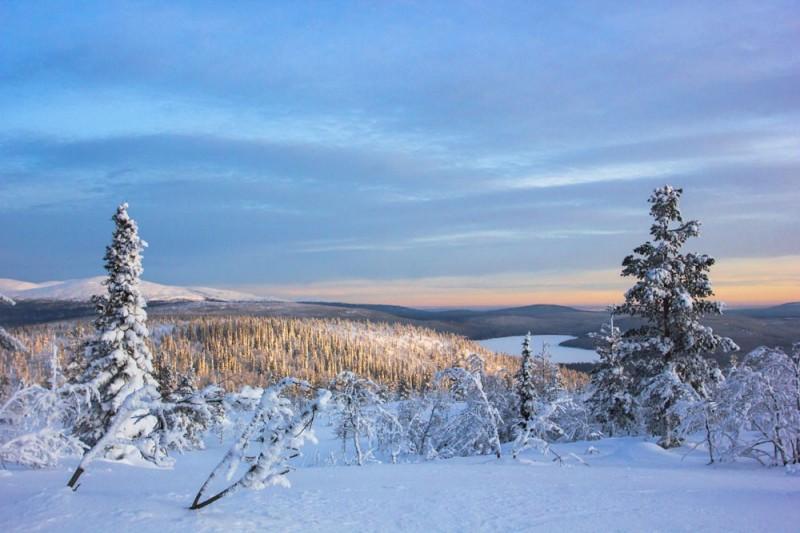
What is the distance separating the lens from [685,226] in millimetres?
24625

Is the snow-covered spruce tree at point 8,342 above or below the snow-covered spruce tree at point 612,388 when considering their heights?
above

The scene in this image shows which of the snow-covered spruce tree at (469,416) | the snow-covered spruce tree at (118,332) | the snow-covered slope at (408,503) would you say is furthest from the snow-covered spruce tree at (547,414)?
the snow-covered spruce tree at (118,332)

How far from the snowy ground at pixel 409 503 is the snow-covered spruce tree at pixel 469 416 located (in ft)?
26.5

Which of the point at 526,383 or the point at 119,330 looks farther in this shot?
the point at 526,383

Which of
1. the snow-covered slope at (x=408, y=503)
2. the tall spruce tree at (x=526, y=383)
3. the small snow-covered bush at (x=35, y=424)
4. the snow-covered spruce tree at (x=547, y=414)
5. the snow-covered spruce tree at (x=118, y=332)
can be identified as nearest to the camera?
the snow-covered slope at (x=408, y=503)

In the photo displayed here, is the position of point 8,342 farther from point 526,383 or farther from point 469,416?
point 526,383

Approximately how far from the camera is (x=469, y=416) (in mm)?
26547

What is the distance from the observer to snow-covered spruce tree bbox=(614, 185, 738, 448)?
23.9m

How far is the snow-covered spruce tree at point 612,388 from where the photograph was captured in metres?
36.3

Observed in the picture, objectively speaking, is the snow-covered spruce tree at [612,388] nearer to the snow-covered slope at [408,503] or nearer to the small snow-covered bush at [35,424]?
the snow-covered slope at [408,503]

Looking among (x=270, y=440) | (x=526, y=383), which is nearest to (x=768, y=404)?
(x=270, y=440)

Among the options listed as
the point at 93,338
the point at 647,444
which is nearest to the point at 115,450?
the point at 93,338

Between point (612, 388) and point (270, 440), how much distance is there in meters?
34.5

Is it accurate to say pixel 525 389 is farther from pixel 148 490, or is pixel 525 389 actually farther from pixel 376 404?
pixel 148 490
